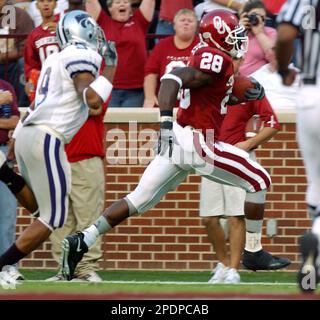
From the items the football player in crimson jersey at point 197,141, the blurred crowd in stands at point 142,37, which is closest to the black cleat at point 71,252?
the football player in crimson jersey at point 197,141

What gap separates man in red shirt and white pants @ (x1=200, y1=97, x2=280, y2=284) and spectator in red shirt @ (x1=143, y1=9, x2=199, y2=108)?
1.35 m

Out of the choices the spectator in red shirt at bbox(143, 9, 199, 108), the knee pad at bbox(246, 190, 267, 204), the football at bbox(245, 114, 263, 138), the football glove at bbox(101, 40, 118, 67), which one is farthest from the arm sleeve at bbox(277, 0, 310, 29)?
the spectator in red shirt at bbox(143, 9, 199, 108)

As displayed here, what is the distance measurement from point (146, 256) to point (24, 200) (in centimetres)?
290

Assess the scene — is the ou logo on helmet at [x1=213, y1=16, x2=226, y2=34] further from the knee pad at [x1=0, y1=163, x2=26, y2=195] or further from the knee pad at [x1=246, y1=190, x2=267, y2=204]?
the knee pad at [x1=0, y1=163, x2=26, y2=195]

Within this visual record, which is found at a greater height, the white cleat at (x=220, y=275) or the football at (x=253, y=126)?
the football at (x=253, y=126)

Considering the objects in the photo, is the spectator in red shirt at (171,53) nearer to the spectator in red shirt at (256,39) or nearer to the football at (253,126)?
the spectator in red shirt at (256,39)

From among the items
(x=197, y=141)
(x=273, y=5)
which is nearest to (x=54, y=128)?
(x=197, y=141)

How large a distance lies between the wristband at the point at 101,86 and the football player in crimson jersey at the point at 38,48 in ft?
8.70

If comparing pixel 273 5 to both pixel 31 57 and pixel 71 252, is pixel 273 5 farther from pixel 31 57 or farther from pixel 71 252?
pixel 71 252

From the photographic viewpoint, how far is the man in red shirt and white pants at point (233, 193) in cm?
1174

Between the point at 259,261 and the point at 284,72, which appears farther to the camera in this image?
the point at 259,261

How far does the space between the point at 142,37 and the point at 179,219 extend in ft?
6.09

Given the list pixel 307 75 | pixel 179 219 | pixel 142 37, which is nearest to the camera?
pixel 307 75

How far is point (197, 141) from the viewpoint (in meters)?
10.3
